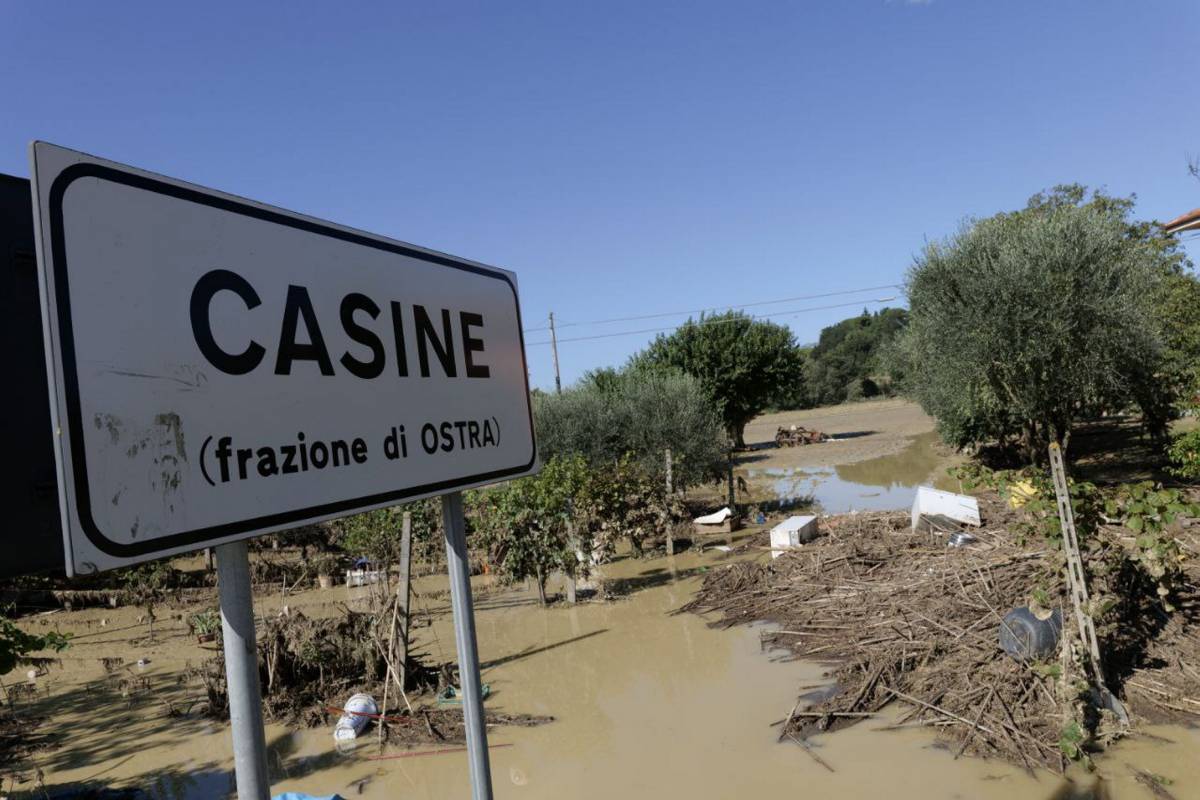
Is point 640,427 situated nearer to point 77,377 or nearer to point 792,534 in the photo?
point 792,534

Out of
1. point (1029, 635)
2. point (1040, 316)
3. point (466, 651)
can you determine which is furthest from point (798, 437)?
point (466, 651)

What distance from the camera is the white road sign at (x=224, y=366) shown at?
920 mm

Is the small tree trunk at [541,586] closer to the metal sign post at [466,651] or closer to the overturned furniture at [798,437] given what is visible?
the metal sign post at [466,651]

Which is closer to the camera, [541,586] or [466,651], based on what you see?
[466,651]

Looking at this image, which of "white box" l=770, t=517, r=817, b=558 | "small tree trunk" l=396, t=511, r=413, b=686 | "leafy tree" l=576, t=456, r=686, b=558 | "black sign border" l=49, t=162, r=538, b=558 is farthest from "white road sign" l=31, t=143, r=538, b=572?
"white box" l=770, t=517, r=817, b=558

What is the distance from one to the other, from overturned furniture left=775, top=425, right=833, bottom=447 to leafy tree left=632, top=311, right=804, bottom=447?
2805 mm

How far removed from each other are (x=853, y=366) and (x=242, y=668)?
84.9 metres

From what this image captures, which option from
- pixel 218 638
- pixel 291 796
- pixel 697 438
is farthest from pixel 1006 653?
pixel 697 438

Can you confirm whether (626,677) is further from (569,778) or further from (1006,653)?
(1006,653)

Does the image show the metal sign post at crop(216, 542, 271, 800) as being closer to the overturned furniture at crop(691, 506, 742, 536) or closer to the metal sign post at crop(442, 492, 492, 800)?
the metal sign post at crop(442, 492, 492, 800)

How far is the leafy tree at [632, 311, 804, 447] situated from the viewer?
37.5m

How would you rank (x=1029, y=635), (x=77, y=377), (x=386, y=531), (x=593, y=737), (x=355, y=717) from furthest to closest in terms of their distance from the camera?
1. (x=386, y=531)
2. (x=355, y=717)
3. (x=593, y=737)
4. (x=1029, y=635)
5. (x=77, y=377)

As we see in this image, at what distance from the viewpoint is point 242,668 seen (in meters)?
1.09

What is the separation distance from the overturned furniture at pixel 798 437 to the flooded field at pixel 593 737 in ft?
97.0
